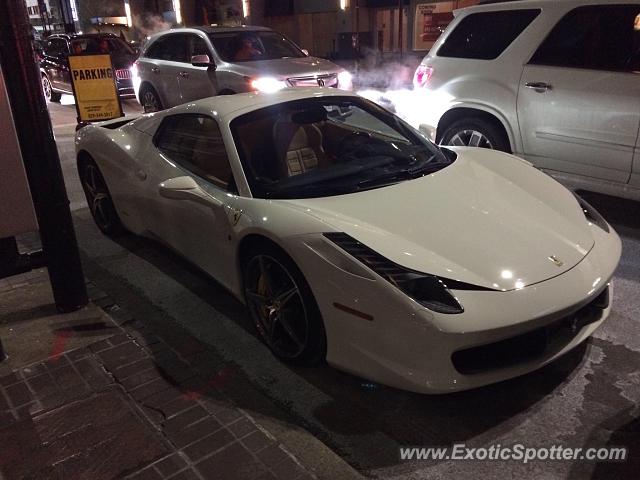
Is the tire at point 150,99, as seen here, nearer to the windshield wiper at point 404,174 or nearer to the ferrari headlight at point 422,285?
the windshield wiper at point 404,174

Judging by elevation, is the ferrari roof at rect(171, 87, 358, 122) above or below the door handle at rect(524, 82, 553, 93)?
above

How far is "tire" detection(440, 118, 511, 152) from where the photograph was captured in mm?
5539

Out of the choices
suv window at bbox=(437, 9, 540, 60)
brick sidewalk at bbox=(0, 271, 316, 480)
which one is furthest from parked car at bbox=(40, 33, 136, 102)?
brick sidewalk at bbox=(0, 271, 316, 480)

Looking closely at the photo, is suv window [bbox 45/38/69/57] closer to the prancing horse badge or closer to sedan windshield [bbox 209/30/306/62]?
sedan windshield [bbox 209/30/306/62]

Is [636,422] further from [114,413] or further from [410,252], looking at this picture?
[114,413]

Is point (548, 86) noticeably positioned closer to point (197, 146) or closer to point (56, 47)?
point (197, 146)

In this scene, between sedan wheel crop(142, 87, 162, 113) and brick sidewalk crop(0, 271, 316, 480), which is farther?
sedan wheel crop(142, 87, 162, 113)

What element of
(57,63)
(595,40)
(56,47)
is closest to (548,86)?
(595,40)

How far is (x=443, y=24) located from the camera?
64.7 feet

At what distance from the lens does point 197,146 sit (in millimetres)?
3898

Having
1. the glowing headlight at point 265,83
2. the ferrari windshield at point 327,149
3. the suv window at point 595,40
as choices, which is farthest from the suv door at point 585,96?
the glowing headlight at point 265,83

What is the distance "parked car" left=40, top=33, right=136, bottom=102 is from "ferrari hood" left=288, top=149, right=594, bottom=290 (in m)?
11.8

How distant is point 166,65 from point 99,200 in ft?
18.8

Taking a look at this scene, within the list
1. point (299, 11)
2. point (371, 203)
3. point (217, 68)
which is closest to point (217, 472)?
point (371, 203)
